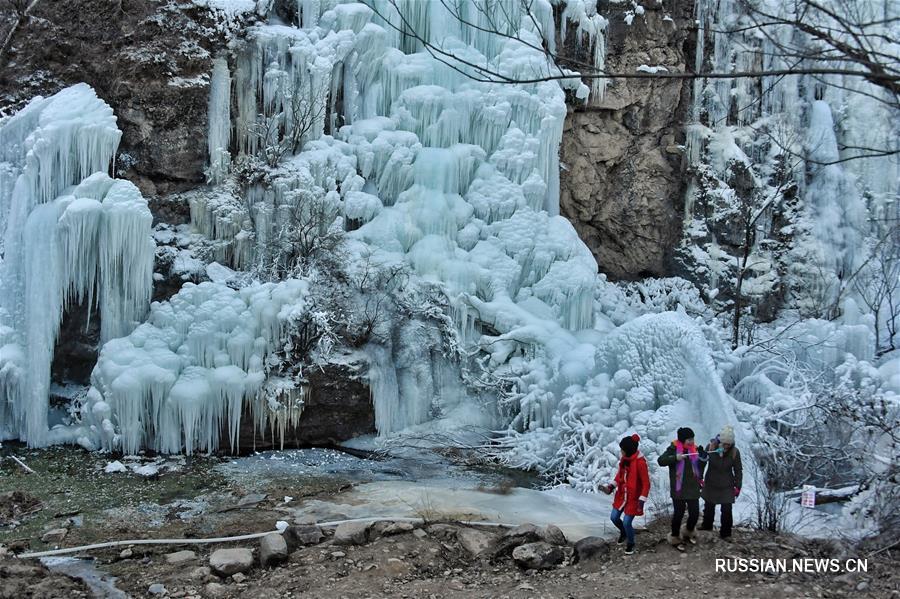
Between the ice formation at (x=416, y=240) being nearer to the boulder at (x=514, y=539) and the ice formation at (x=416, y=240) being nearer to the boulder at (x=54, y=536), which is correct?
the boulder at (x=54, y=536)

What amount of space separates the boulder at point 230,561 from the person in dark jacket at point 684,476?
11.4ft

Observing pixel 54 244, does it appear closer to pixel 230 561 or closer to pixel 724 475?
pixel 230 561

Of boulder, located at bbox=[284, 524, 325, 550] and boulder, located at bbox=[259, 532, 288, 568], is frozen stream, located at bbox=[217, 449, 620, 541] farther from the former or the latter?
boulder, located at bbox=[259, 532, 288, 568]

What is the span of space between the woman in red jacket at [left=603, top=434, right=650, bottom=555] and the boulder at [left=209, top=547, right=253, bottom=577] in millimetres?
3084

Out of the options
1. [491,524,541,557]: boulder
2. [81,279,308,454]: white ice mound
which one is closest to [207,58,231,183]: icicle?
[81,279,308,454]: white ice mound

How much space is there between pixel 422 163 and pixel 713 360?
533 centimetres

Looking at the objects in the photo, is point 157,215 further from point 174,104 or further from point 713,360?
point 713,360

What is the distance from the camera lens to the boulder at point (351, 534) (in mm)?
7145

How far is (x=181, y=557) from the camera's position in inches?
273

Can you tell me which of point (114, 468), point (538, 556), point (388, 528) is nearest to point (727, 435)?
point (538, 556)

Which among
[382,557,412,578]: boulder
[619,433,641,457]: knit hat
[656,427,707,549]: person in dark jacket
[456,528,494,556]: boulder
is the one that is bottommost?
[382,557,412,578]: boulder

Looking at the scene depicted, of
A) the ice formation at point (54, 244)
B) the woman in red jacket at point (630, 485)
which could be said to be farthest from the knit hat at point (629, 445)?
the ice formation at point (54, 244)

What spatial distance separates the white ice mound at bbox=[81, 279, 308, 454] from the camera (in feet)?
33.2

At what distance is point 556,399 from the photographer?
36.6 ft
